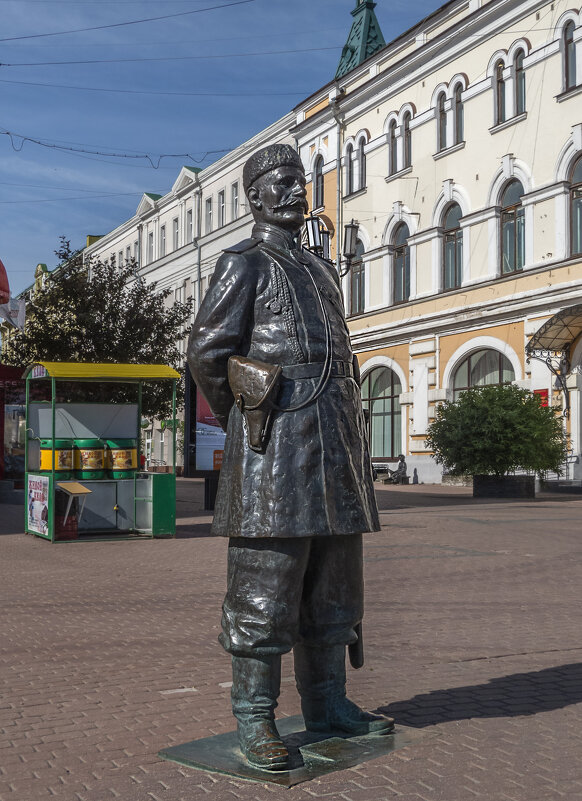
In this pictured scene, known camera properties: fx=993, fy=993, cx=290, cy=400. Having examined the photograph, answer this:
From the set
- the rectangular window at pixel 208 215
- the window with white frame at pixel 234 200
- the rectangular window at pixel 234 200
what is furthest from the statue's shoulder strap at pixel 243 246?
the rectangular window at pixel 208 215

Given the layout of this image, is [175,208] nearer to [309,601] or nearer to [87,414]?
[87,414]

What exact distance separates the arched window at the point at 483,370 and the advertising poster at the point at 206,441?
11481 millimetres

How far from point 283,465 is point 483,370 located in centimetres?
2803

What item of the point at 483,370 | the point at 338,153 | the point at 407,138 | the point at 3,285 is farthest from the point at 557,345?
the point at 338,153

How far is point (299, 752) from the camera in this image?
3924mm

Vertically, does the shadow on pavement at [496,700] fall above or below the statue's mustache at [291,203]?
below

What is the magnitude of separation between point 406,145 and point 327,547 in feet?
109

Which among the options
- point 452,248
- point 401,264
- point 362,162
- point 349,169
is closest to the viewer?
point 452,248

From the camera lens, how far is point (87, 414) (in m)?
15.0

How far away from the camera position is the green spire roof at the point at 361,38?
4316cm

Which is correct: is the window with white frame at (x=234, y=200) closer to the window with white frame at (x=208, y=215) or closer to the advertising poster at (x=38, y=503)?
the window with white frame at (x=208, y=215)

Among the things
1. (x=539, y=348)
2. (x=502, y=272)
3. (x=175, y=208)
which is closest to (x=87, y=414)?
(x=539, y=348)

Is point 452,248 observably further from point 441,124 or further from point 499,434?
point 499,434

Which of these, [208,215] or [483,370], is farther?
[208,215]
